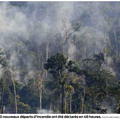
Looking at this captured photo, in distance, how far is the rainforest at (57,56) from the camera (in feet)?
184

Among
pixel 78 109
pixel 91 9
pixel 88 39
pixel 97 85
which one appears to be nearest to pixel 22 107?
pixel 78 109

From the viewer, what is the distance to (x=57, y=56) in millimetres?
53281

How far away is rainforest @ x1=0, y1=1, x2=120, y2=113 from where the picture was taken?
2211 inches

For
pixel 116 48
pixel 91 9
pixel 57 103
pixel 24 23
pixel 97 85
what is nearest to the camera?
pixel 97 85

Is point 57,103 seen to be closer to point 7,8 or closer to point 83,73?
point 83,73

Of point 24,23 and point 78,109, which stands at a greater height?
point 24,23

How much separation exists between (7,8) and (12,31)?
1204 cm

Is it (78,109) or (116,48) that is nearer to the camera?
(78,109)

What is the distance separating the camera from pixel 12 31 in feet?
304

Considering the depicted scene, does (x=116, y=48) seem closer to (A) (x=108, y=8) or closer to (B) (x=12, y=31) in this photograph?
(A) (x=108, y=8)

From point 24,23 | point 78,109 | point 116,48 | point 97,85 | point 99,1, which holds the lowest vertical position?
point 78,109

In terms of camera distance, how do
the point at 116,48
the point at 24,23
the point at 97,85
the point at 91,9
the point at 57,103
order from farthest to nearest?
the point at 91,9, the point at 24,23, the point at 116,48, the point at 57,103, the point at 97,85

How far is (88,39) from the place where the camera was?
294 feet

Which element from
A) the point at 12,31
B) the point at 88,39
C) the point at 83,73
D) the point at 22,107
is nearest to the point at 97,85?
the point at 83,73
